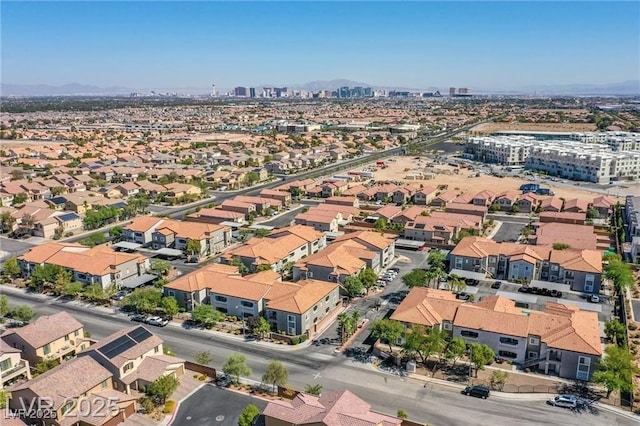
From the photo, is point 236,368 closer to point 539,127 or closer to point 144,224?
point 144,224

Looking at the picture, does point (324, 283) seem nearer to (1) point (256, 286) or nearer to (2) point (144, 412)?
(1) point (256, 286)

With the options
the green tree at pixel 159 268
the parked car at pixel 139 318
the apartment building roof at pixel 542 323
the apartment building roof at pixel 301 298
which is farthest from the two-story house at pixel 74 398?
the apartment building roof at pixel 542 323

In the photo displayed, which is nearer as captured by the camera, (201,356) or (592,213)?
(201,356)

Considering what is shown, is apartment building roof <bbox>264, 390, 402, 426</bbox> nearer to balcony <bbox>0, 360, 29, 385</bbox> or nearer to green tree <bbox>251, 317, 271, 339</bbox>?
green tree <bbox>251, 317, 271, 339</bbox>

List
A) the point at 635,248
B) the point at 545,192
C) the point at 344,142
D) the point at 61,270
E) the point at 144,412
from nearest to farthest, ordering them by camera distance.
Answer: the point at 144,412 < the point at 61,270 < the point at 635,248 < the point at 545,192 < the point at 344,142

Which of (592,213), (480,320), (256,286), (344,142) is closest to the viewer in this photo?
(480,320)

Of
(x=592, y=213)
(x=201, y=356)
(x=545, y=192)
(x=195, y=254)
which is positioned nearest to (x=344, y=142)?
(x=545, y=192)
